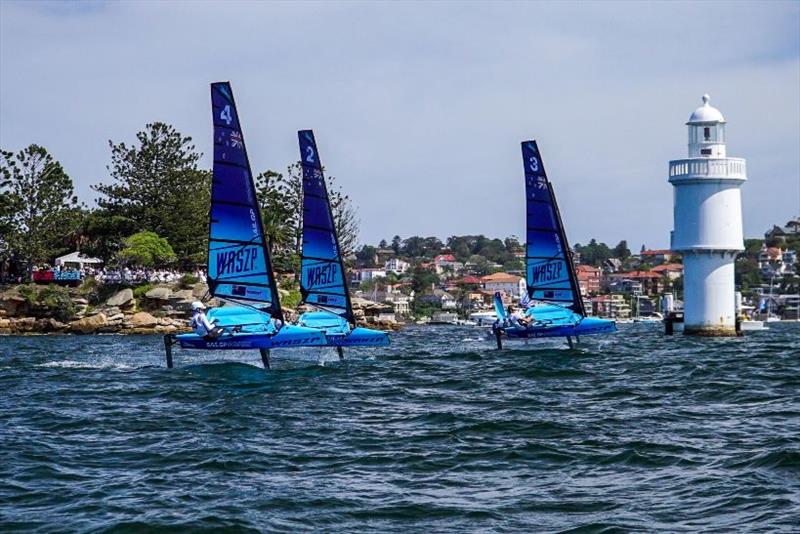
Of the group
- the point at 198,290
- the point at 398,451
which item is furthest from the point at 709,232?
the point at 398,451

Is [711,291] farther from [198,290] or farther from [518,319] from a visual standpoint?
[198,290]

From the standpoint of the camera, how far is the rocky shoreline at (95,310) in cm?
7056

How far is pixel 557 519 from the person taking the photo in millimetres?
12430

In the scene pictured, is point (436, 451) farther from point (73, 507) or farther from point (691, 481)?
point (73, 507)

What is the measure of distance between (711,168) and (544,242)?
41.8 feet

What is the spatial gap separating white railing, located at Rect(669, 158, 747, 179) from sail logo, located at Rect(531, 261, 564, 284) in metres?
12.2

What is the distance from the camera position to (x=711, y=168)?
2044 inches

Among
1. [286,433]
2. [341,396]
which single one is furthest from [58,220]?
[286,433]

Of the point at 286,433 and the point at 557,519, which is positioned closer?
the point at 557,519

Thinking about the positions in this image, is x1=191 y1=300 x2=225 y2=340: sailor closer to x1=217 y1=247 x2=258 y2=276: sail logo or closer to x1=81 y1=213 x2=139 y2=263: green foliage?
x1=217 y1=247 x2=258 y2=276: sail logo

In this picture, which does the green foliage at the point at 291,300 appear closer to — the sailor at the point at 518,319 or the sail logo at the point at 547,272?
the sail logo at the point at 547,272

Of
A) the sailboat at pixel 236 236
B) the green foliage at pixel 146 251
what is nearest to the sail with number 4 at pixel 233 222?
the sailboat at pixel 236 236

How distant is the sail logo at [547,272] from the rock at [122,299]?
37.8 metres

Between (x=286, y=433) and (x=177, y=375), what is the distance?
36.4 feet
